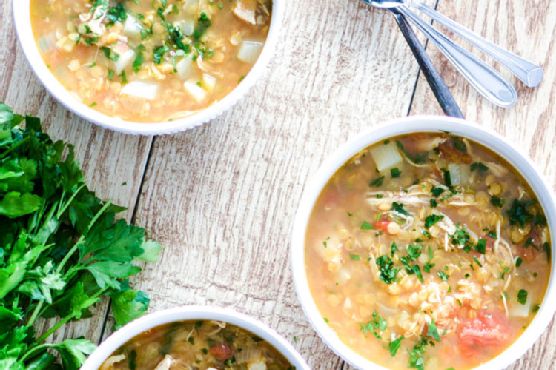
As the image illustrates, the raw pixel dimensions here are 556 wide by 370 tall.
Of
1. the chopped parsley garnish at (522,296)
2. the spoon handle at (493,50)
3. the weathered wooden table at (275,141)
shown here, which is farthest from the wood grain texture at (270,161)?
the chopped parsley garnish at (522,296)

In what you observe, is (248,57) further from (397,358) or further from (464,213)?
(397,358)

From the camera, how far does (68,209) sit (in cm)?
246

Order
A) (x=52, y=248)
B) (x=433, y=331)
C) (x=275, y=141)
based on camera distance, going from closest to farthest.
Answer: (x=433, y=331) < (x=52, y=248) < (x=275, y=141)

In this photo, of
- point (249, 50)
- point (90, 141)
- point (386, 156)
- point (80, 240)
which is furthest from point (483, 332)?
point (90, 141)

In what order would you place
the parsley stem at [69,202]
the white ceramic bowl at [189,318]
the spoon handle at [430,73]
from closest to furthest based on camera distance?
the white ceramic bowl at [189,318] < the parsley stem at [69,202] < the spoon handle at [430,73]

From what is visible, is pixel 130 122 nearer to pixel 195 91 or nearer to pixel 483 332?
pixel 195 91

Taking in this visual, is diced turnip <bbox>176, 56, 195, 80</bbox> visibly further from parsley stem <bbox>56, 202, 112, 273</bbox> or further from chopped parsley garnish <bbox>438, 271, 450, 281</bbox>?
chopped parsley garnish <bbox>438, 271, 450, 281</bbox>

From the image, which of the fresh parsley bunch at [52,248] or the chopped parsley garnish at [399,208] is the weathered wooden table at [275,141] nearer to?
the fresh parsley bunch at [52,248]

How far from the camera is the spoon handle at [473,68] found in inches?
99.9

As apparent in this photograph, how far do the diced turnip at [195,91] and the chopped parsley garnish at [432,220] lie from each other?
2.00 feet

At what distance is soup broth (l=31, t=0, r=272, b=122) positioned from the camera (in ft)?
7.91

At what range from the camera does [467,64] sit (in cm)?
255

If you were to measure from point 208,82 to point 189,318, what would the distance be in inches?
22.3

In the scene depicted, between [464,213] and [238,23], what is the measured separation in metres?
0.71
